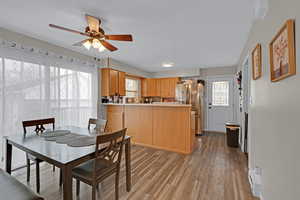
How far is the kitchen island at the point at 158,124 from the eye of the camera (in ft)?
10.5

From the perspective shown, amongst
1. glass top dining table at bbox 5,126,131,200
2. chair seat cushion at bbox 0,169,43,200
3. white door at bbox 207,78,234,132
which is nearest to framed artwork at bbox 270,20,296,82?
glass top dining table at bbox 5,126,131,200

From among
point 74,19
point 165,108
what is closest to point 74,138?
point 74,19

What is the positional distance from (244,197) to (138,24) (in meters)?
2.79

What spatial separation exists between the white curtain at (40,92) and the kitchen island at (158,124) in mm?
831

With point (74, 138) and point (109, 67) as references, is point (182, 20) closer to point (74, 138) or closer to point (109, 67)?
point (74, 138)

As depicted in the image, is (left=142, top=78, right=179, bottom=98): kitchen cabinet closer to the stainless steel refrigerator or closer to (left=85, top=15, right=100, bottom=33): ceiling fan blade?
the stainless steel refrigerator

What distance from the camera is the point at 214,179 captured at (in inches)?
84.2

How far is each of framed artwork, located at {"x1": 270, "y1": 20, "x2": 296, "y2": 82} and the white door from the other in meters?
4.10

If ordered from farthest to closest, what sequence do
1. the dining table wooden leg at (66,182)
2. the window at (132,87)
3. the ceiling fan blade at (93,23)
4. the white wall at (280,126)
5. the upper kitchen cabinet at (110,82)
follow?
the window at (132,87) → the upper kitchen cabinet at (110,82) → the ceiling fan blade at (93,23) → the dining table wooden leg at (66,182) → the white wall at (280,126)

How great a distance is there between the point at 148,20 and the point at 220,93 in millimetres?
4095

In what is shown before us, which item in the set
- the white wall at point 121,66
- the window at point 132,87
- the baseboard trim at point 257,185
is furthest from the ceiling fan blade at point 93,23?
the window at point 132,87

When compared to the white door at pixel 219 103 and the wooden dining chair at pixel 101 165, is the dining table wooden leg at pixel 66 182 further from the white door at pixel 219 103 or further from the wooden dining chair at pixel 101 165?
the white door at pixel 219 103

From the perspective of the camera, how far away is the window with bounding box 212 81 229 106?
5008 mm

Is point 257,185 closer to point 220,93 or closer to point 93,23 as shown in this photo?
point 93,23
